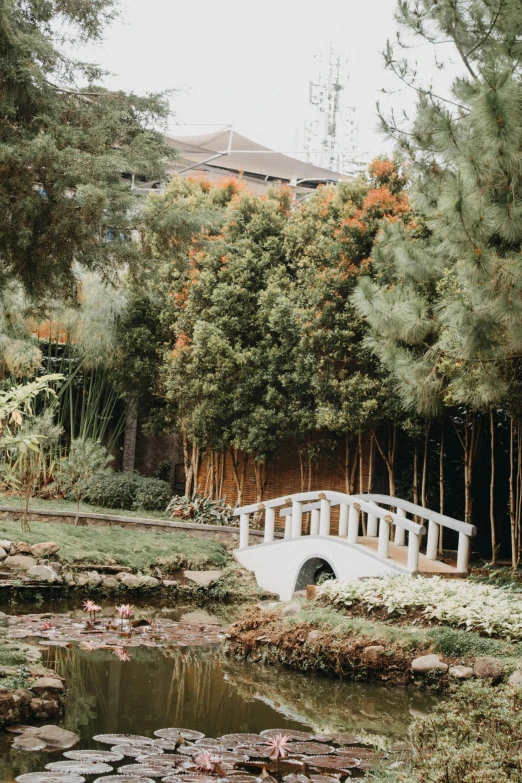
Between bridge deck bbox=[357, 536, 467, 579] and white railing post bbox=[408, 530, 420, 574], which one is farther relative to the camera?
bridge deck bbox=[357, 536, 467, 579]

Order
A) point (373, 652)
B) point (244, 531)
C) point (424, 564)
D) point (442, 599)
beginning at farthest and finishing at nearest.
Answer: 1. point (244, 531)
2. point (424, 564)
3. point (442, 599)
4. point (373, 652)

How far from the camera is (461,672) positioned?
6012 millimetres

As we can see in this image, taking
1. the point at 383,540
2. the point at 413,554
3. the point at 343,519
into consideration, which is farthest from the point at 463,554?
the point at 343,519

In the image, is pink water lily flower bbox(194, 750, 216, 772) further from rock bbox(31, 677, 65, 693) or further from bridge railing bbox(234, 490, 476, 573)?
bridge railing bbox(234, 490, 476, 573)

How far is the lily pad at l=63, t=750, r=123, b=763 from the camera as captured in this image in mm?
4008

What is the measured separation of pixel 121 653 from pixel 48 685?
1704mm

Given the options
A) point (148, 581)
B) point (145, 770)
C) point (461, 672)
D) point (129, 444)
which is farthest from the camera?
point (129, 444)

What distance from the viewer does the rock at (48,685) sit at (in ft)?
16.2

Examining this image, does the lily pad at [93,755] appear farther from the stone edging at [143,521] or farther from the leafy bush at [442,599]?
the stone edging at [143,521]

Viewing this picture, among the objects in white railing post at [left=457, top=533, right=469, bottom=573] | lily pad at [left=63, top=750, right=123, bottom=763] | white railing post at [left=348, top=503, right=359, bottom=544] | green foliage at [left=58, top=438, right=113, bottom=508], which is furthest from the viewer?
green foliage at [left=58, top=438, right=113, bottom=508]

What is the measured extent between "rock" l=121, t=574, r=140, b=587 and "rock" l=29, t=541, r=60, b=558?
908 mm

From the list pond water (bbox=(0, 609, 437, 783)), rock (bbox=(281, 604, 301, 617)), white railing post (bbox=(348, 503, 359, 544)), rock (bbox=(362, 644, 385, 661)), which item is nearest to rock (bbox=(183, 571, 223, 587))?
white railing post (bbox=(348, 503, 359, 544))

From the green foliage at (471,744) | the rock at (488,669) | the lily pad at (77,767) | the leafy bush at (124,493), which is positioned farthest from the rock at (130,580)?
the green foliage at (471,744)

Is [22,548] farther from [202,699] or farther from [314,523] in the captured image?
[202,699]
